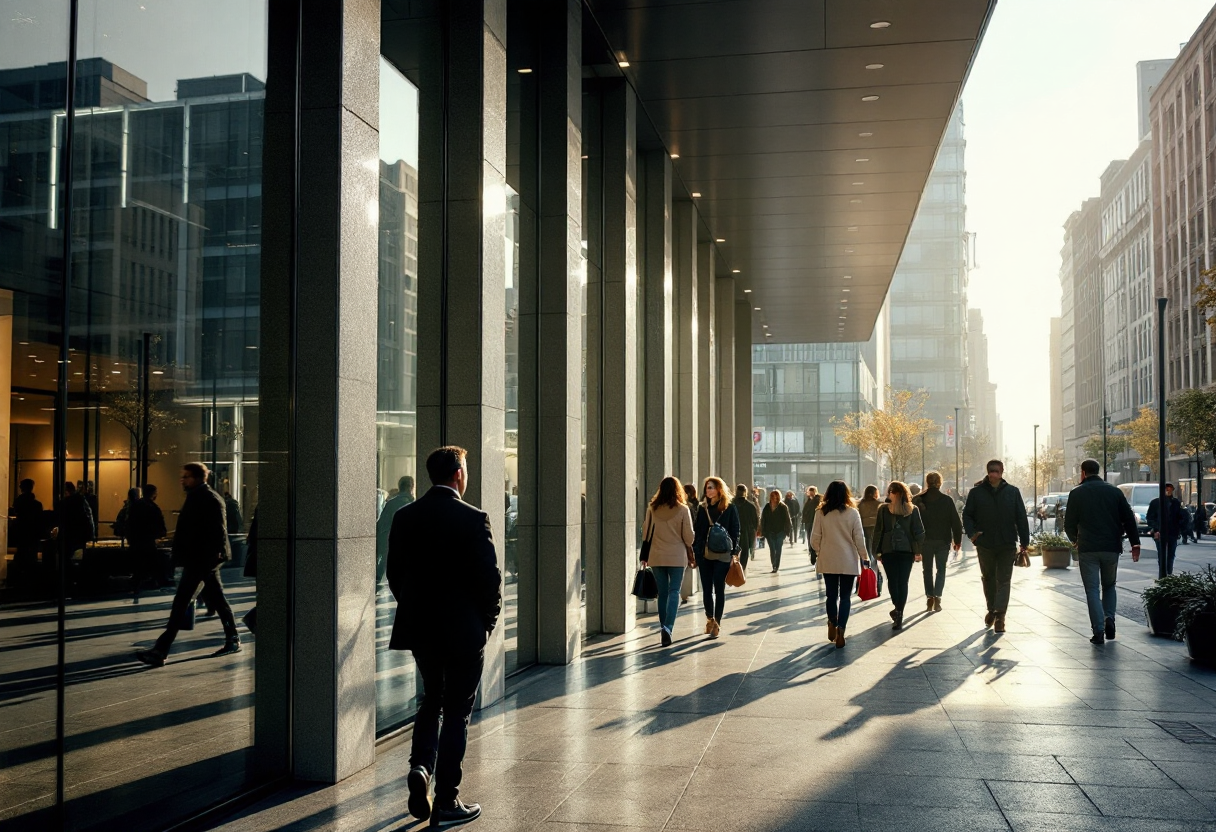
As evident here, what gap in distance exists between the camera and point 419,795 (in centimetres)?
612

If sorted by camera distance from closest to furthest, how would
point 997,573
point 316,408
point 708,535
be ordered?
point 316,408 → point 708,535 → point 997,573

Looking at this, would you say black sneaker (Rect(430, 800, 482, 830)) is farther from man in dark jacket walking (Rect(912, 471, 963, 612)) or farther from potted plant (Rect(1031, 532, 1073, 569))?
potted plant (Rect(1031, 532, 1073, 569))

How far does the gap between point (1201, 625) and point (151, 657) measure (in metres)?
10.2

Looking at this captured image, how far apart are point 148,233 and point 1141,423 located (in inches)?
3113

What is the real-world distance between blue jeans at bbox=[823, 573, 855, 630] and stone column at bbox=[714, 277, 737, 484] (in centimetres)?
1512

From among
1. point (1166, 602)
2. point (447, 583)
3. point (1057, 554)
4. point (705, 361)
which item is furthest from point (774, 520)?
point (447, 583)

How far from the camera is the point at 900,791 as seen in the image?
6.83m

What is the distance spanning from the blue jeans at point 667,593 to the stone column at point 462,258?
12.9 feet

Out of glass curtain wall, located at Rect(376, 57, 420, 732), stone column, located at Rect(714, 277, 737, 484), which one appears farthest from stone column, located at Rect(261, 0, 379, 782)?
stone column, located at Rect(714, 277, 737, 484)

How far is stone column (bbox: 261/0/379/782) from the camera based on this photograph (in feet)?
23.3

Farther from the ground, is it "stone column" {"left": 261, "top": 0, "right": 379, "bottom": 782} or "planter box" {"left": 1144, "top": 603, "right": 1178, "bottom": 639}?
"stone column" {"left": 261, "top": 0, "right": 379, "bottom": 782}

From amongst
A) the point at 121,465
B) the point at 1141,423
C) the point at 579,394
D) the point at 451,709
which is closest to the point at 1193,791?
the point at 451,709

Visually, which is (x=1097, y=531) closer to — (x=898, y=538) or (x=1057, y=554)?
(x=898, y=538)

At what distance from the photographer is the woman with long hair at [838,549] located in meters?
13.3
